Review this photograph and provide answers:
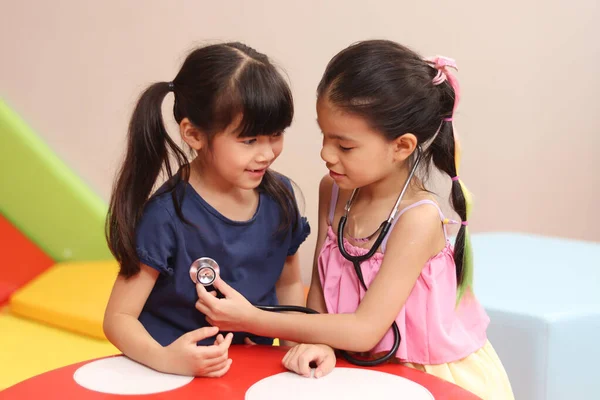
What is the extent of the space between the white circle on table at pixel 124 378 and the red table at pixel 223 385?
0.04 feet

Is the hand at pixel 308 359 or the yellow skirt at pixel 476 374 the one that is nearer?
the hand at pixel 308 359

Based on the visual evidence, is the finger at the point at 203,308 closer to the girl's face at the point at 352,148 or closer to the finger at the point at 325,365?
the finger at the point at 325,365

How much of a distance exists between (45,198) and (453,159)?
1609 millimetres

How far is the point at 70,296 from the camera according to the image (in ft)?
7.18

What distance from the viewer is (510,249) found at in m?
2.16

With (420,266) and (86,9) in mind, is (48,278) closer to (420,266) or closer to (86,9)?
(86,9)

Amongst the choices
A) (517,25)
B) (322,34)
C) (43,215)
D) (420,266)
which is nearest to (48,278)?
(43,215)

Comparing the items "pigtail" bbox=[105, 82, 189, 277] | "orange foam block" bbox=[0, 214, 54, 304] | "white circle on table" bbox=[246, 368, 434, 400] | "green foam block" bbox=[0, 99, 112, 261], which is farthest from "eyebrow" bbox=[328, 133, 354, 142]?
"orange foam block" bbox=[0, 214, 54, 304]

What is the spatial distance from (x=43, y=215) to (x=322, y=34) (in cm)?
108

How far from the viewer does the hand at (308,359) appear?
1.07m

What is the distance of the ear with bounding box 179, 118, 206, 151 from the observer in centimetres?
119

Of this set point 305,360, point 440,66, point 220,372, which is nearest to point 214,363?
point 220,372

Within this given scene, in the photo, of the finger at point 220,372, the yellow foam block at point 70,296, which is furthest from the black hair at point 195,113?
the yellow foam block at point 70,296

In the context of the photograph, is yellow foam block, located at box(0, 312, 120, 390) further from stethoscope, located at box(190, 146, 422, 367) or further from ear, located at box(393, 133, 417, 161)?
ear, located at box(393, 133, 417, 161)
